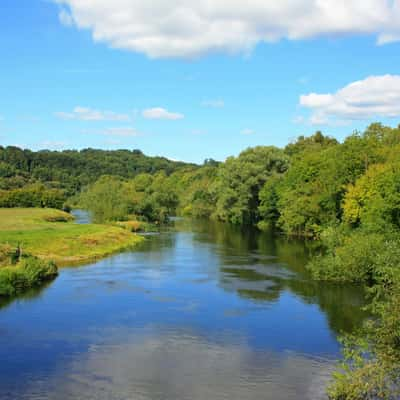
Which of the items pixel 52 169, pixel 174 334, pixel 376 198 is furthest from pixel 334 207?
pixel 52 169

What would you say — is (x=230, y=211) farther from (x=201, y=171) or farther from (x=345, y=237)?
(x=201, y=171)

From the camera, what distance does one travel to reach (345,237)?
41156 millimetres

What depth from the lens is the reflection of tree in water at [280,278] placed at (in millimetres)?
28766

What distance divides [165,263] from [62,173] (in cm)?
13383

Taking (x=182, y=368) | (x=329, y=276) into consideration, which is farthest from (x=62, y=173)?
(x=182, y=368)

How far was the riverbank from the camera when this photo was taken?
3303 centimetres

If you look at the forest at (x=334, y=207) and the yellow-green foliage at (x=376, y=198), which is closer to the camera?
the forest at (x=334, y=207)

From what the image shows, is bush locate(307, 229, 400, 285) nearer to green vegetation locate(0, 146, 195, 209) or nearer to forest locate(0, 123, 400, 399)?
forest locate(0, 123, 400, 399)

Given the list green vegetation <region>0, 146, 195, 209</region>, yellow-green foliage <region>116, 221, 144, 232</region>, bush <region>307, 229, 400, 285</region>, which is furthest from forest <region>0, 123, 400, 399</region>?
yellow-green foliage <region>116, 221, 144, 232</region>

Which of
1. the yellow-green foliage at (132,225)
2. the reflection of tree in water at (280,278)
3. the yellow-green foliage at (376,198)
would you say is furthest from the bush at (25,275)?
the yellow-green foliage at (132,225)

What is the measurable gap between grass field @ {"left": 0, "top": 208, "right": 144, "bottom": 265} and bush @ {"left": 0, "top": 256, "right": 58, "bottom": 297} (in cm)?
252

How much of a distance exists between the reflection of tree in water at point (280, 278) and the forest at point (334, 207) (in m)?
1.45

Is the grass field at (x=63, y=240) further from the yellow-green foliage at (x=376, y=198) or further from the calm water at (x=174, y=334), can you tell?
the yellow-green foliage at (x=376, y=198)

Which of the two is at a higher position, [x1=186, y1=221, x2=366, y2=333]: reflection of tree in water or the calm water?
[x1=186, y1=221, x2=366, y2=333]: reflection of tree in water
